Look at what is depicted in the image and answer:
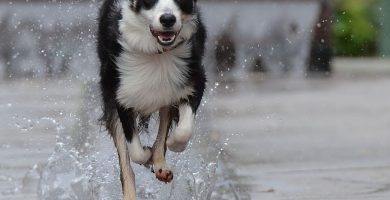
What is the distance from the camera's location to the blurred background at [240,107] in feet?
26.7

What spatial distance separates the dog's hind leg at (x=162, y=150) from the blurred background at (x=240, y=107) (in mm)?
874

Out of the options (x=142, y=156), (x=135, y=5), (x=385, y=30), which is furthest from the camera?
(x=385, y=30)

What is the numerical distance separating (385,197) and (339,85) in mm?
8786

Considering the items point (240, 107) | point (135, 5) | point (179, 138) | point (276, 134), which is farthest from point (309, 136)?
point (135, 5)

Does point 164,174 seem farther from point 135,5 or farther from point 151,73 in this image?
point 135,5

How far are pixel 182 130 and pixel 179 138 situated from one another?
0.16 ft

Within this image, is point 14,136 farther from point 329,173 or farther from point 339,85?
point 339,85

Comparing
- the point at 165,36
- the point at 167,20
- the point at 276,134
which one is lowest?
the point at 276,134

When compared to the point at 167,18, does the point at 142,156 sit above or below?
below

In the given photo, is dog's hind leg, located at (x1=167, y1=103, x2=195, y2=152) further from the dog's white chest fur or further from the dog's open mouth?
the dog's open mouth

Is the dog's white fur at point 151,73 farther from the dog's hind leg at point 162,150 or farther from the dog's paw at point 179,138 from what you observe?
the dog's hind leg at point 162,150

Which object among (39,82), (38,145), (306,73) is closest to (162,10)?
(38,145)

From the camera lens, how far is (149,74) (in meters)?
6.39

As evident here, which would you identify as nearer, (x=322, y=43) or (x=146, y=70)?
(x=146, y=70)
